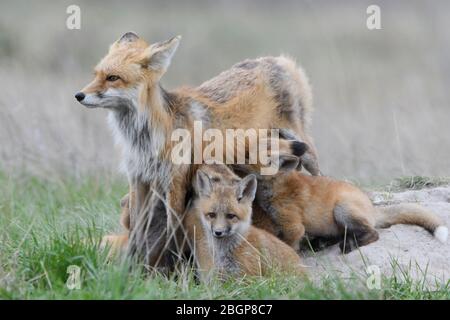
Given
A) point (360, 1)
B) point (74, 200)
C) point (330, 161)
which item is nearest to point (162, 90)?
point (74, 200)

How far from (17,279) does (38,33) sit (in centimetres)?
1727

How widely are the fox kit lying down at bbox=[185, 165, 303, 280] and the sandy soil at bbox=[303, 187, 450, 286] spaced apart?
408 mm


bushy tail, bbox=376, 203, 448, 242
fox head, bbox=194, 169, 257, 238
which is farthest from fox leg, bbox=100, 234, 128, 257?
bushy tail, bbox=376, 203, 448, 242

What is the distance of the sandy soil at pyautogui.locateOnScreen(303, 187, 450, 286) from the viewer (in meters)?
7.35

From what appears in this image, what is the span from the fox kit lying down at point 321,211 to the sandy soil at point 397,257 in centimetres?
10

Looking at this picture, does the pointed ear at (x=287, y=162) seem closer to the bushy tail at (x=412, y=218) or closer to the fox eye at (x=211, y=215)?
the fox eye at (x=211, y=215)

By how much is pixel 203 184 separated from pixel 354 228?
148 centimetres

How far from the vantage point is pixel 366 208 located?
7992 millimetres

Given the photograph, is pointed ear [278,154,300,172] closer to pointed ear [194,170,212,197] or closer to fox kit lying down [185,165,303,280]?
fox kit lying down [185,165,303,280]

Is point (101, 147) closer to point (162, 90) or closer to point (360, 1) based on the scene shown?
point (162, 90)

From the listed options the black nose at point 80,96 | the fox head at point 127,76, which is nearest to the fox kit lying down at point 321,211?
the fox head at point 127,76

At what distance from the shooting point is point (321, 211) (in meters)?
7.96

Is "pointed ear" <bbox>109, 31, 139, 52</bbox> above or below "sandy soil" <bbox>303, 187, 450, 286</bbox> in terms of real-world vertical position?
above

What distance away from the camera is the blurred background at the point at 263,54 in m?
12.1
